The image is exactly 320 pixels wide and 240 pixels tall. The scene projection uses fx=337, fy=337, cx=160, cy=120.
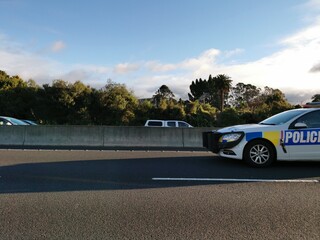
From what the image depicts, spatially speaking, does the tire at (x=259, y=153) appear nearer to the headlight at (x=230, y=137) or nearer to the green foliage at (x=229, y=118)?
the headlight at (x=230, y=137)

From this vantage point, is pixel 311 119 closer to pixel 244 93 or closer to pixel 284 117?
pixel 284 117

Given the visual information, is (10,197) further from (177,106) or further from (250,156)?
(177,106)

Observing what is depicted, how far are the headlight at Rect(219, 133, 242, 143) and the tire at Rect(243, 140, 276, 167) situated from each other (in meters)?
0.33

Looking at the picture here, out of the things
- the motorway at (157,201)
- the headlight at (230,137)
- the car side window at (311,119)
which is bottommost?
the motorway at (157,201)

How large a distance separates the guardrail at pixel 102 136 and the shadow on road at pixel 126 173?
5.66 metres

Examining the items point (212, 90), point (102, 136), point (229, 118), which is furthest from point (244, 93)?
point (102, 136)

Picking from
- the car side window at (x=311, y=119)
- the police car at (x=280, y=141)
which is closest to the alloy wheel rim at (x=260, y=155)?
the police car at (x=280, y=141)

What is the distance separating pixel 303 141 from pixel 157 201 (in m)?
4.65

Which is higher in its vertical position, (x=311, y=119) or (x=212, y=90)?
(x=212, y=90)

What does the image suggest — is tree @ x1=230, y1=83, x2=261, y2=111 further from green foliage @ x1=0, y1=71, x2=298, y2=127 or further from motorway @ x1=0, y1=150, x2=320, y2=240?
motorway @ x1=0, y1=150, x2=320, y2=240

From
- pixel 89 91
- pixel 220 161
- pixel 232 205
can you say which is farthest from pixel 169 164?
pixel 89 91

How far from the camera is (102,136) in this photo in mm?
15477

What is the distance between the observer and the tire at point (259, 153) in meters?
8.35

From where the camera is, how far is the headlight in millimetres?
8461
